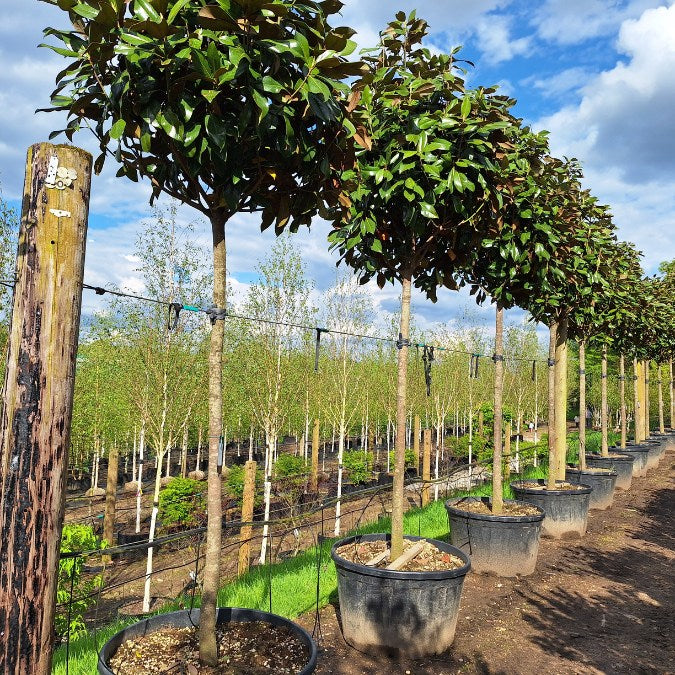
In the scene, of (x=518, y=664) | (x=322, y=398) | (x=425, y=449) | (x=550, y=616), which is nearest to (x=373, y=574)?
(x=518, y=664)

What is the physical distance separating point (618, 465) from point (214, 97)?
1245 centimetres

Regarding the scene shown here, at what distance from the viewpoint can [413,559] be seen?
14.6 ft

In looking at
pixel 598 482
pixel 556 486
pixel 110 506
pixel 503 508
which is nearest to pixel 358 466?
pixel 110 506

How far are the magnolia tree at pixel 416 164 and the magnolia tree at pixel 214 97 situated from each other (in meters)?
1.19

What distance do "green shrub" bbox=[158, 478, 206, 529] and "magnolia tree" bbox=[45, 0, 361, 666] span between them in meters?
10.2

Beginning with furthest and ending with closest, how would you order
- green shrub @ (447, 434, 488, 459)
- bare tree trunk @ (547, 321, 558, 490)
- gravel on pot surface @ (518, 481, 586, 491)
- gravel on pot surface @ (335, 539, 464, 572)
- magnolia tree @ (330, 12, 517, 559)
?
green shrub @ (447, 434, 488, 459) < gravel on pot surface @ (518, 481, 586, 491) < bare tree trunk @ (547, 321, 558, 490) < gravel on pot surface @ (335, 539, 464, 572) < magnolia tree @ (330, 12, 517, 559)

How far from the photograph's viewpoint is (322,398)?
16.8 metres

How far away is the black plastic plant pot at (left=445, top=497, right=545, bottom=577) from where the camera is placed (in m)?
5.80

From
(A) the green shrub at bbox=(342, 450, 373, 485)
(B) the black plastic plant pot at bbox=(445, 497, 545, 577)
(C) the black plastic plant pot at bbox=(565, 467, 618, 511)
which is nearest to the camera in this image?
(B) the black plastic plant pot at bbox=(445, 497, 545, 577)

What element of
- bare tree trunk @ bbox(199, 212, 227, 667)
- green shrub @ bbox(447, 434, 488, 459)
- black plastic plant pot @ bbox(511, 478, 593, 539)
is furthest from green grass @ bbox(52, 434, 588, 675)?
green shrub @ bbox(447, 434, 488, 459)

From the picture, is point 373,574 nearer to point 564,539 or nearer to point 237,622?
point 237,622

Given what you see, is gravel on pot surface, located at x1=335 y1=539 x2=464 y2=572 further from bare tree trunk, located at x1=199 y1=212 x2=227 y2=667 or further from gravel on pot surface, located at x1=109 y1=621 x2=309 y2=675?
bare tree trunk, located at x1=199 y1=212 x2=227 y2=667

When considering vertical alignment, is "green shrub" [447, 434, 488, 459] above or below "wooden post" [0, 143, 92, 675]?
below

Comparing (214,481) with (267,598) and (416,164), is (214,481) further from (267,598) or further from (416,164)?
(267,598)
